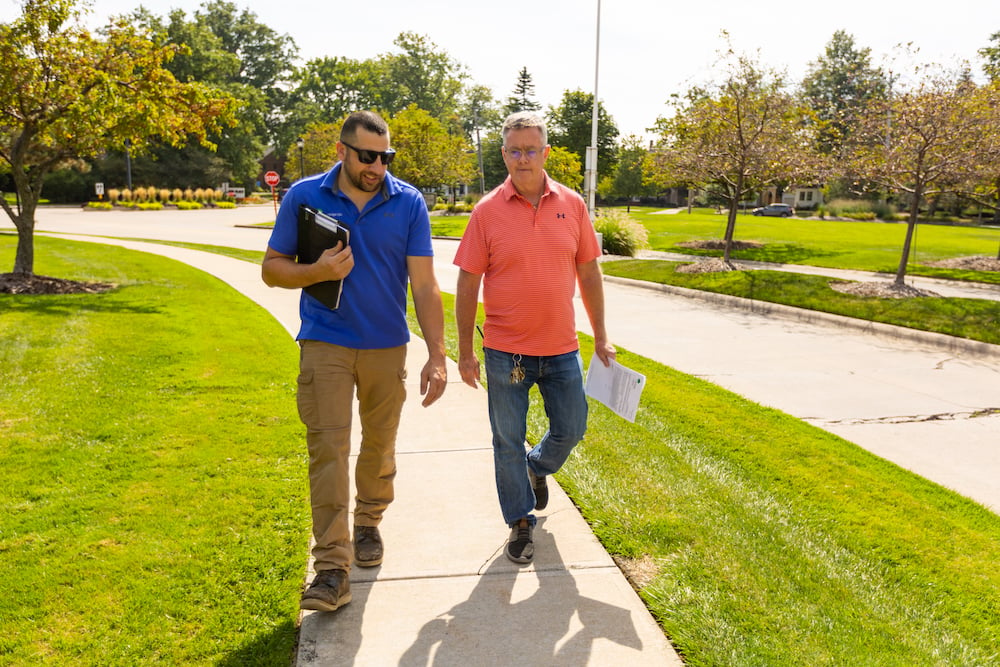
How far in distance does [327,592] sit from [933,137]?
1409 centimetres

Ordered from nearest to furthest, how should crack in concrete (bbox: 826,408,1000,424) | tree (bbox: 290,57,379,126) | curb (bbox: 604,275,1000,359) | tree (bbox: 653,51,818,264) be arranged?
crack in concrete (bbox: 826,408,1000,424) → curb (bbox: 604,275,1000,359) → tree (bbox: 653,51,818,264) → tree (bbox: 290,57,379,126)

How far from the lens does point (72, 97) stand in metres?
11.9

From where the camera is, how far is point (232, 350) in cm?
852

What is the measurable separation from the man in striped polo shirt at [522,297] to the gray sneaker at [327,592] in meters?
0.83

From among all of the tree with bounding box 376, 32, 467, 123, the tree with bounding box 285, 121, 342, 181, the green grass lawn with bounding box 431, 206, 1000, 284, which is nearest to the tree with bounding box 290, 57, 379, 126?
the tree with bounding box 376, 32, 467, 123

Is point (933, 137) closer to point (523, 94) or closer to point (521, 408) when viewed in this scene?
point (521, 408)

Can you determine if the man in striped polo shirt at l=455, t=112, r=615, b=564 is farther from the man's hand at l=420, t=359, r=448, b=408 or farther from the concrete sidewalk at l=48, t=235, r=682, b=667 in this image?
the concrete sidewalk at l=48, t=235, r=682, b=667

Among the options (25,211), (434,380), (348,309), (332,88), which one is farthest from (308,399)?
(332,88)

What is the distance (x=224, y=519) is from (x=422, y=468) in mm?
1234

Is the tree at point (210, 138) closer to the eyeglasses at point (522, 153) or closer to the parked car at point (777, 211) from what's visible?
the parked car at point (777, 211)

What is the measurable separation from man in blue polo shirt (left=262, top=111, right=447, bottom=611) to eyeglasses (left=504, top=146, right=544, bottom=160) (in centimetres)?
46

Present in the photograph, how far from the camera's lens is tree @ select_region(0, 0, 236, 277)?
11.8 metres

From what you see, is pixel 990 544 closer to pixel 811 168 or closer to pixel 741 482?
pixel 741 482

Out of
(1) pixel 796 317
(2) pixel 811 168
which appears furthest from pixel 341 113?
(1) pixel 796 317
